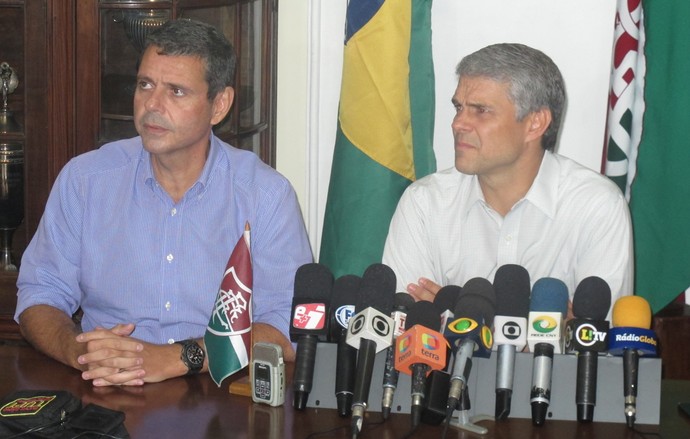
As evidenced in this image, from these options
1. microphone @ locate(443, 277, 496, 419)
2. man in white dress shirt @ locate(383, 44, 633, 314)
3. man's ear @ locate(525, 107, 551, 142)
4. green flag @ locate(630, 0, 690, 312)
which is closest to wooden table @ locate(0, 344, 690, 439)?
microphone @ locate(443, 277, 496, 419)

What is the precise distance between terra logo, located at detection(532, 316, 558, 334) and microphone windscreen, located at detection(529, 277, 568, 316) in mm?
18

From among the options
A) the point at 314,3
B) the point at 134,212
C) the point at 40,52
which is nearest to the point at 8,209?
the point at 40,52

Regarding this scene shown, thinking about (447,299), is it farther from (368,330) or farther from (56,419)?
(56,419)

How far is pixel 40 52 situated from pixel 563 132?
6.16 ft

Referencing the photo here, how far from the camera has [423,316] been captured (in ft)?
6.14

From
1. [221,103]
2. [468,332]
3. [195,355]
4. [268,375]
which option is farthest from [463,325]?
[221,103]

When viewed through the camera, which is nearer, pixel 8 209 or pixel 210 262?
Result: pixel 210 262

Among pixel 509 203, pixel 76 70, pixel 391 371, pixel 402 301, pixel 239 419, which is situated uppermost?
pixel 76 70

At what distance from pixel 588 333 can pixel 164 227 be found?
123cm

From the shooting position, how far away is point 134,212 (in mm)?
2672

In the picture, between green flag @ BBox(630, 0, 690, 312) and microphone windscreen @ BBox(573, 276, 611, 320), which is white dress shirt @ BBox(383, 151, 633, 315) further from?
microphone windscreen @ BBox(573, 276, 611, 320)

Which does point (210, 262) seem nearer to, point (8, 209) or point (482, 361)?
point (482, 361)

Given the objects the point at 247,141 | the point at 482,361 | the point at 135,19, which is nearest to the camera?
the point at 482,361

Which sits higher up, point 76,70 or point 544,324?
point 76,70
